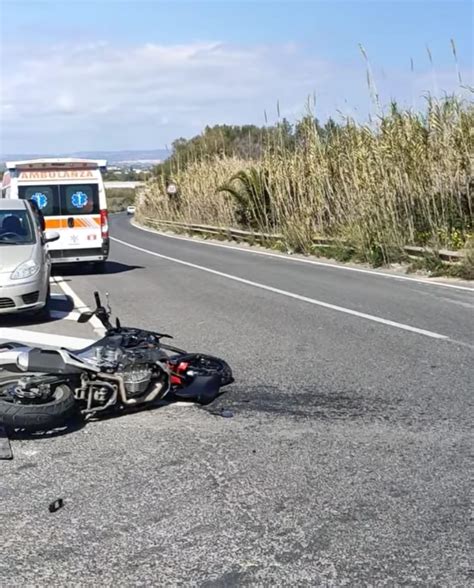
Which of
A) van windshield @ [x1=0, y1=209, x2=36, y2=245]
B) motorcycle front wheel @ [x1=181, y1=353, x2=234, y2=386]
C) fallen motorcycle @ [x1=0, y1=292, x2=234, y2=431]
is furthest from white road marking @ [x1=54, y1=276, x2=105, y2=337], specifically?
fallen motorcycle @ [x1=0, y1=292, x2=234, y2=431]

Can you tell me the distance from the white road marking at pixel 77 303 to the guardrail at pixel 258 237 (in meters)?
7.06

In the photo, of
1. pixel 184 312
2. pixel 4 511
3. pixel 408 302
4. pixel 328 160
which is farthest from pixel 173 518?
pixel 328 160

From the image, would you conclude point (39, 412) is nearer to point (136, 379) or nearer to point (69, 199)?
point (136, 379)

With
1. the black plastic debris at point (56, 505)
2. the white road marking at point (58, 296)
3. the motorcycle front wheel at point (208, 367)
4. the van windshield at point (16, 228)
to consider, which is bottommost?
the black plastic debris at point (56, 505)

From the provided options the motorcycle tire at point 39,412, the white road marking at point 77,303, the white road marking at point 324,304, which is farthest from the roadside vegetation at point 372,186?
the motorcycle tire at point 39,412

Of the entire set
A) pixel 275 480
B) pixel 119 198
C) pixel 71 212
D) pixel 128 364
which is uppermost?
pixel 119 198

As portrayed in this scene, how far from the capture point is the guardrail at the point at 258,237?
53.6 ft

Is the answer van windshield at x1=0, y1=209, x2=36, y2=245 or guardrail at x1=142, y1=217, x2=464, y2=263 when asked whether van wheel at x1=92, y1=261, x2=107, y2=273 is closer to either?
guardrail at x1=142, y1=217, x2=464, y2=263

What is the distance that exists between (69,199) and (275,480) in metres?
14.6

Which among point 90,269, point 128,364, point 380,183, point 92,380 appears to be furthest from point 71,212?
point 92,380

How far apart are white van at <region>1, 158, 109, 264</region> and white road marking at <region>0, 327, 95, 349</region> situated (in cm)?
843

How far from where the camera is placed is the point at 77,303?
522 inches

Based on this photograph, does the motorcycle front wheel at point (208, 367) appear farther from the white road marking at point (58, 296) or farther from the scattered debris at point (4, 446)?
the white road marking at point (58, 296)

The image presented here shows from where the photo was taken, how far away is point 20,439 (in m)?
5.57
